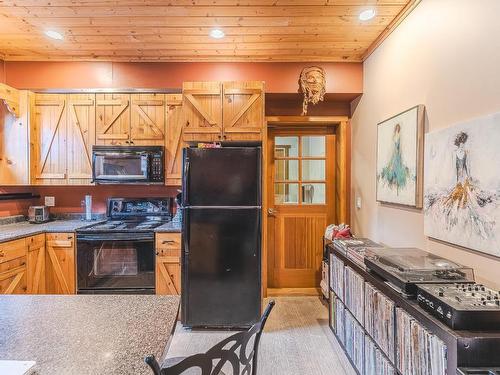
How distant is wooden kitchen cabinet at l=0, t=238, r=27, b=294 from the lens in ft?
8.38

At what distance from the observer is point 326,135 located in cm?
382

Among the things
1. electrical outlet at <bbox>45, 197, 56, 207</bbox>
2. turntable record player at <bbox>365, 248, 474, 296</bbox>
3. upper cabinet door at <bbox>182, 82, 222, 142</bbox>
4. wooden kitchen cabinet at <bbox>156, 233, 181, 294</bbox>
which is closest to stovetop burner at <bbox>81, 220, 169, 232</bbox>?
wooden kitchen cabinet at <bbox>156, 233, 181, 294</bbox>

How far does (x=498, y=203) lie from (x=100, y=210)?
12.2ft

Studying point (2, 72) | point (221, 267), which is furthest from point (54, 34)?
point (221, 267)

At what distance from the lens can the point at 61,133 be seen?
3.33m

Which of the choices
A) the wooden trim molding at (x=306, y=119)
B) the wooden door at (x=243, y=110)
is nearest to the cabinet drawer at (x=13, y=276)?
the wooden door at (x=243, y=110)

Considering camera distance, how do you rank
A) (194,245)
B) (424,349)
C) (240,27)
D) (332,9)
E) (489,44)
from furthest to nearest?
(194,245) → (240,27) → (332,9) → (489,44) → (424,349)

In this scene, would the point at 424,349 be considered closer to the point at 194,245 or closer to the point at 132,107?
the point at 194,245

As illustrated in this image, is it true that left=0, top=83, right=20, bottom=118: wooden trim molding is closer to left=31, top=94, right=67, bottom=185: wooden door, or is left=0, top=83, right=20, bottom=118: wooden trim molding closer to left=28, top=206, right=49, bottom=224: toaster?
left=31, top=94, right=67, bottom=185: wooden door

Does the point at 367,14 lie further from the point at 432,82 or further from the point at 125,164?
the point at 125,164

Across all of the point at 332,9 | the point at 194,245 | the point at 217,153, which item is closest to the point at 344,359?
the point at 194,245

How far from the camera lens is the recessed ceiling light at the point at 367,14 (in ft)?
7.75

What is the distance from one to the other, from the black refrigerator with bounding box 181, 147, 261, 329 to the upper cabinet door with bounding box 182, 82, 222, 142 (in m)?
0.37

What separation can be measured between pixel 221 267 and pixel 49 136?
2.41 meters
